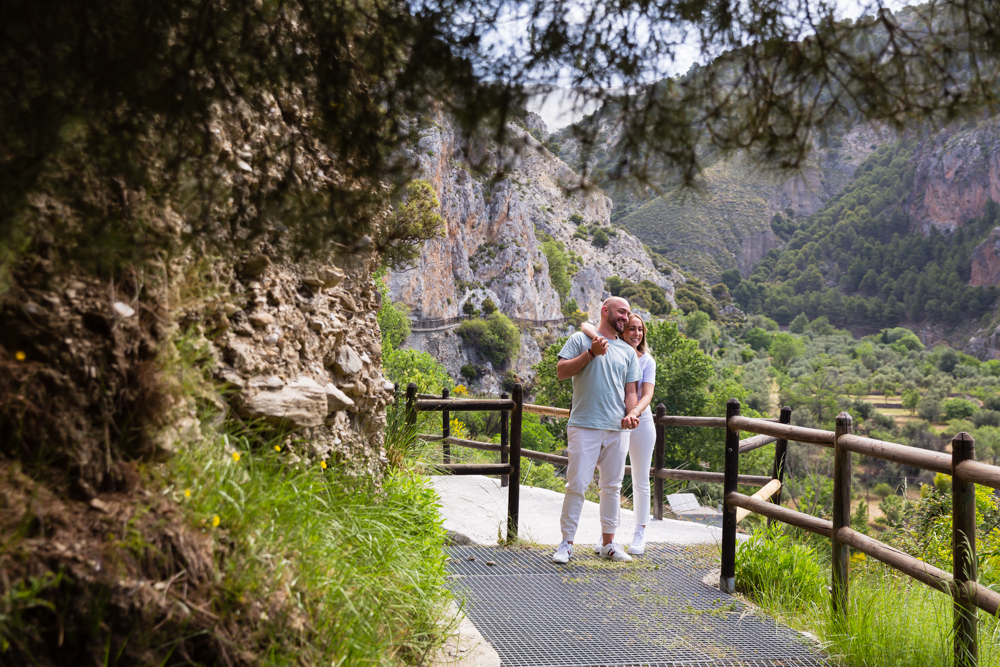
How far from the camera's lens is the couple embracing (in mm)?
4215

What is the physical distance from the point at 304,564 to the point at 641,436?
2956mm


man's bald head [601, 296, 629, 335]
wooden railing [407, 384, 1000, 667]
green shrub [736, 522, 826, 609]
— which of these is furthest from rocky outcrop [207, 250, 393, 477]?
green shrub [736, 522, 826, 609]

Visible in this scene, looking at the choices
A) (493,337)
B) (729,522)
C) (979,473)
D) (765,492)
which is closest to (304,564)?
(979,473)

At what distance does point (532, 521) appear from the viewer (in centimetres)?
552

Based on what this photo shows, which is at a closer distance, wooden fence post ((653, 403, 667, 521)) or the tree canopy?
the tree canopy

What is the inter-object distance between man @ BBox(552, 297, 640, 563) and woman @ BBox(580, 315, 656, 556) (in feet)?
0.30

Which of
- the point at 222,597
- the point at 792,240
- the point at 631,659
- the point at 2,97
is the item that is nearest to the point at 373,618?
the point at 222,597

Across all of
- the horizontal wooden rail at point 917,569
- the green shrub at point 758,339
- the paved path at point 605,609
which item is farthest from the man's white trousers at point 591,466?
the green shrub at point 758,339

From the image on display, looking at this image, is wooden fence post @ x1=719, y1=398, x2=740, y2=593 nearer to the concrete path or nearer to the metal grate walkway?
the metal grate walkway

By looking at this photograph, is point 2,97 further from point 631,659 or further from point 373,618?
point 631,659

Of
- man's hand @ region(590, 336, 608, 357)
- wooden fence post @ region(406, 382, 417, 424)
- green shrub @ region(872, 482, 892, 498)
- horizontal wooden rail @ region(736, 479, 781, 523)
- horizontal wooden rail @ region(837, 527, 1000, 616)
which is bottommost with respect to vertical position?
green shrub @ region(872, 482, 892, 498)

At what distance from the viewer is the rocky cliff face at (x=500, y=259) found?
44844mm

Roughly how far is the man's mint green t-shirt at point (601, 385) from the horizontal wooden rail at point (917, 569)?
4.68ft

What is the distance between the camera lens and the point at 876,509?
122ft
